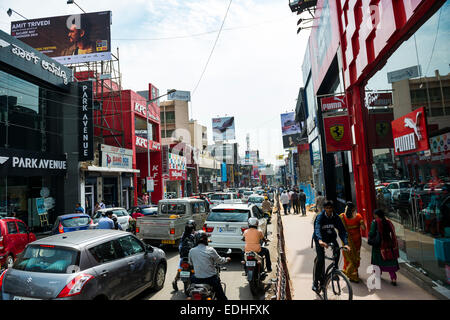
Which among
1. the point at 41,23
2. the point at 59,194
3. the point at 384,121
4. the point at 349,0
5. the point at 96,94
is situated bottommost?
the point at 59,194

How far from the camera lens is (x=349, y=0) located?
385 inches

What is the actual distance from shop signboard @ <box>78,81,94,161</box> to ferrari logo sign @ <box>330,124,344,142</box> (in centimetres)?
1476

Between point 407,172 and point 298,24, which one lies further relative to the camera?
point 298,24

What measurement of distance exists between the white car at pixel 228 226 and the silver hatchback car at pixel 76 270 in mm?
3480

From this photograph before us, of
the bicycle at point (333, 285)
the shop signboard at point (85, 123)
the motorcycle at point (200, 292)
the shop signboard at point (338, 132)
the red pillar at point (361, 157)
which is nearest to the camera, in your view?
the motorcycle at point (200, 292)

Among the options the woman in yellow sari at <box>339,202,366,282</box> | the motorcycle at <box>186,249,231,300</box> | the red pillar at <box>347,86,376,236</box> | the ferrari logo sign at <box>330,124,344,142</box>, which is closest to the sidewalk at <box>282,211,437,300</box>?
the woman in yellow sari at <box>339,202,366,282</box>

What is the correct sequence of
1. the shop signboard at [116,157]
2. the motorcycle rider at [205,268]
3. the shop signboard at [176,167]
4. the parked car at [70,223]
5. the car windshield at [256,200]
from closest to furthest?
the motorcycle rider at [205,268] < the parked car at [70,223] < the shop signboard at [116,157] < the car windshield at [256,200] < the shop signboard at [176,167]

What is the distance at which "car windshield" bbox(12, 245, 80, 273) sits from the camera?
437 cm

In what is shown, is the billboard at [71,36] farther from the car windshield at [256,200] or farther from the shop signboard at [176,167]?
the car windshield at [256,200]

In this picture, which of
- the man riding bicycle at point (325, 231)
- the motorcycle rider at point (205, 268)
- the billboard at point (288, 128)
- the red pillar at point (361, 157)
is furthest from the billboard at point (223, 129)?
the motorcycle rider at point (205, 268)

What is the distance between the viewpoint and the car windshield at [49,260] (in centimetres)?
437

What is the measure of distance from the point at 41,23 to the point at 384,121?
3595 centimetres

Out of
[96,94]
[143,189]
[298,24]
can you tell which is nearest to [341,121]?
[298,24]

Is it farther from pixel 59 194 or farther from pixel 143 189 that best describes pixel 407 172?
pixel 143 189
